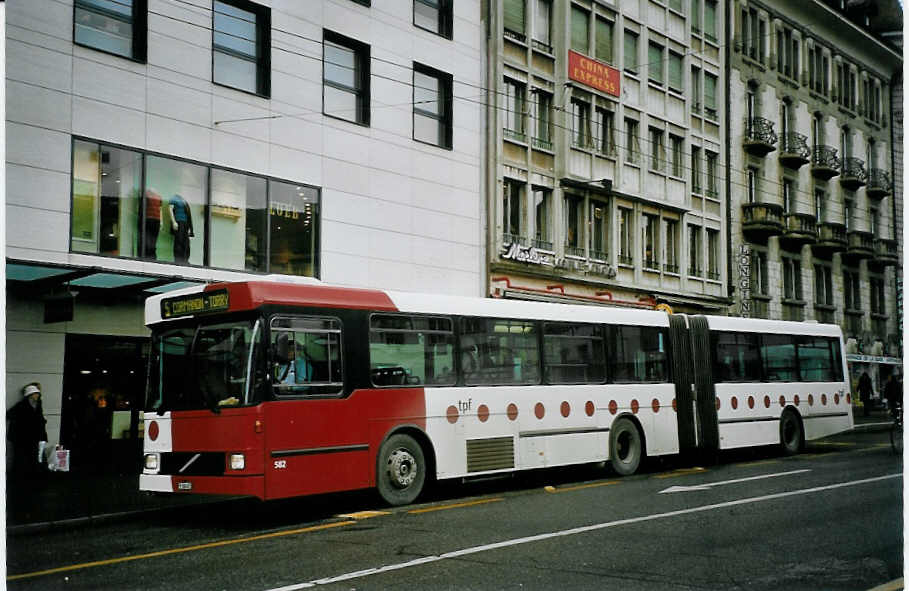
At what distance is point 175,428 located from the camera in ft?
41.6

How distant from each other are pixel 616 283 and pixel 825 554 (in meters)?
15.0

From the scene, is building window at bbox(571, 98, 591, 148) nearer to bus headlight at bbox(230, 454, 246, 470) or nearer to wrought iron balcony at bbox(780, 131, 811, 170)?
wrought iron balcony at bbox(780, 131, 811, 170)

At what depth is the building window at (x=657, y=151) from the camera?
2431cm

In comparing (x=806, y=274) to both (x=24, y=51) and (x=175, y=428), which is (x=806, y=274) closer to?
(x=175, y=428)

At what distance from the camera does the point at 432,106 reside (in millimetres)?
19469

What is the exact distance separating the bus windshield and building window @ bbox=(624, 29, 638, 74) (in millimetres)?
10424

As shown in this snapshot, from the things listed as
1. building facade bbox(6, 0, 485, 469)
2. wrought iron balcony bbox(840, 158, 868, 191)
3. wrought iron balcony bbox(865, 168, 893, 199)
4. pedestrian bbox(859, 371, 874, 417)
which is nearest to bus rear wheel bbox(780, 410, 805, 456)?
pedestrian bbox(859, 371, 874, 417)

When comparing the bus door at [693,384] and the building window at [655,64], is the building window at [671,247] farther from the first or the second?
the bus door at [693,384]

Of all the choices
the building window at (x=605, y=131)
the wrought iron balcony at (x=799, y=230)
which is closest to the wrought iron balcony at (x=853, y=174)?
the wrought iron balcony at (x=799, y=230)

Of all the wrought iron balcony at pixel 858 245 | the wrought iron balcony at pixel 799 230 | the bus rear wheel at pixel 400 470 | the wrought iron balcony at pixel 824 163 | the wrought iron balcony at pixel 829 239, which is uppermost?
the wrought iron balcony at pixel 824 163

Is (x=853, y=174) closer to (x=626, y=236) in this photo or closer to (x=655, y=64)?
(x=655, y=64)

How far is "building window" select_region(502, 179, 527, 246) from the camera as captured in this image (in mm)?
24850

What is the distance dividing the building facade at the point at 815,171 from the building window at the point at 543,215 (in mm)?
5597

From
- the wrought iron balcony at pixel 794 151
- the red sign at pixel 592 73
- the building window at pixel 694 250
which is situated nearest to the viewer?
the wrought iron balcony at pixel 794 151
